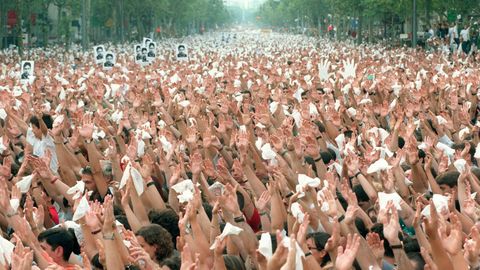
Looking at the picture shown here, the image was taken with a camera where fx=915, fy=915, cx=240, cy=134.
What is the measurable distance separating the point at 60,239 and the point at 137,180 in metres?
1.07

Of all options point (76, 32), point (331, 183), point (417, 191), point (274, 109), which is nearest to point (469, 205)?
point (331, 183)

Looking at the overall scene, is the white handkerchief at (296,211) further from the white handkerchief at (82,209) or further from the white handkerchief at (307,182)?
the white handkerchief at (82,209)

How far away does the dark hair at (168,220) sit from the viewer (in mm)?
6406

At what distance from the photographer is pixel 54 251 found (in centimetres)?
596

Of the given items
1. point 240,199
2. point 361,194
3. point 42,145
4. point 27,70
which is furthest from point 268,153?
point 27,70

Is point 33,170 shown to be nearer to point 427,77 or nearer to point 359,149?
point 359,149

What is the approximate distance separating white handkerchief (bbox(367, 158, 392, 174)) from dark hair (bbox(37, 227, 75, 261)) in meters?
2.28

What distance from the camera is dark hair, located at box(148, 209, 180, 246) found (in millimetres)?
6406

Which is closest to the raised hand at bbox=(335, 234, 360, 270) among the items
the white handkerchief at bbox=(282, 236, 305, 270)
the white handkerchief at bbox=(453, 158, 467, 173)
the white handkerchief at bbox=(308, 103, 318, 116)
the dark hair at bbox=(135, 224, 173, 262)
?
the white handkerchief at bbox=(282, 236, 305, 270)

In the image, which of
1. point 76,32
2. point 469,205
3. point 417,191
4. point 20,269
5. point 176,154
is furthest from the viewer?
point 76,32

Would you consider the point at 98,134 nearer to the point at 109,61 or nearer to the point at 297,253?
the point at 297,253

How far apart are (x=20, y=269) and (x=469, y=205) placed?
9.71ft

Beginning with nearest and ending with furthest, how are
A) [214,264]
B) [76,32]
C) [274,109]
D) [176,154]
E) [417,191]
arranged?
[214,264] < [417,191] < [176,154] < [274,109] < [76,32]

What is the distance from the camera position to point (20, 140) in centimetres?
1008
